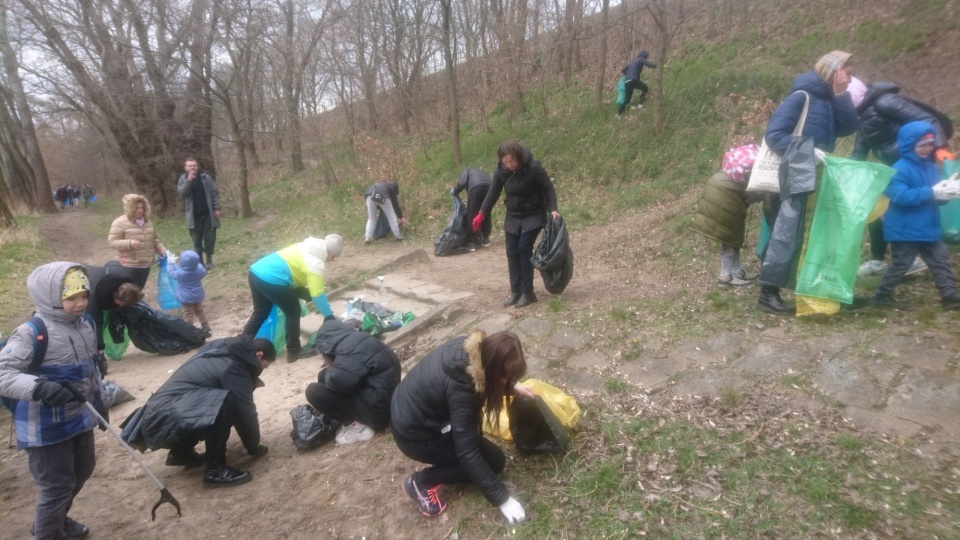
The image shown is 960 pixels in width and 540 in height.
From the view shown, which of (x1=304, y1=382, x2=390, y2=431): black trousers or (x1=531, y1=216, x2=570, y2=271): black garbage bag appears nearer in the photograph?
(x1=304, y1=382, x2=390, y2=431): black trousers

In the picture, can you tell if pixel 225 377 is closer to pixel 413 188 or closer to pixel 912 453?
pixel 912 453

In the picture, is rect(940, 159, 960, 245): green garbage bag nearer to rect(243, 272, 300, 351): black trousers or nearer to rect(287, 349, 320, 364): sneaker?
rect(243, 272, 300, 351): black trousers

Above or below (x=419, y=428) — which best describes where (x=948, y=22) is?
above

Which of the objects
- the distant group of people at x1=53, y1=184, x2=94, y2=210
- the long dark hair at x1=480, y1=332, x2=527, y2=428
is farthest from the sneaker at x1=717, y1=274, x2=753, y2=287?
the distant group of people at x1=53, y1=184, x2=94, y2=210

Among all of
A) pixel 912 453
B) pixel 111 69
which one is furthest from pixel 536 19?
pixel 912 453

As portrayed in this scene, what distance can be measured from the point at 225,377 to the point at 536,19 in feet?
45.1

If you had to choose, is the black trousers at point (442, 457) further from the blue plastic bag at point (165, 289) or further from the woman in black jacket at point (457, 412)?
the blue plastic bag at point (165, 289)

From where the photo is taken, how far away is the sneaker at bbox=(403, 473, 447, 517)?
3.05m

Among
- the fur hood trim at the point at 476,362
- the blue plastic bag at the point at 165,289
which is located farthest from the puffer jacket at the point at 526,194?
the blue plastic bag at the point at 165,289

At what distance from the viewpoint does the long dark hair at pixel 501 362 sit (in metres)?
2.65

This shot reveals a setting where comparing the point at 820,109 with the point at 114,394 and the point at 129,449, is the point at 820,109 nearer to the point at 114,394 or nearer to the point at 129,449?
the point at 129,449

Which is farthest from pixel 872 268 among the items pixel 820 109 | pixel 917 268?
pixel 820 109

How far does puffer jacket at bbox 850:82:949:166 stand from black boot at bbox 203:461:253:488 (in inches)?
200

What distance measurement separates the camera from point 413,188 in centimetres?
1222
